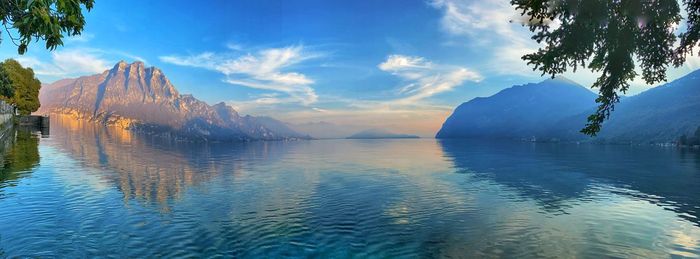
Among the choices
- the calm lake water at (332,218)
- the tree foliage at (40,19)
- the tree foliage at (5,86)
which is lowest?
the calm lake water at (332,218)

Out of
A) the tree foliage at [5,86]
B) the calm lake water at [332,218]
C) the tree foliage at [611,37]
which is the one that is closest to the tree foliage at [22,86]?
the tree foliage at [5,86]

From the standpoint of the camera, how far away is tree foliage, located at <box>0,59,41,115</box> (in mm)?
162050

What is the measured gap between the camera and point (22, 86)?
172m

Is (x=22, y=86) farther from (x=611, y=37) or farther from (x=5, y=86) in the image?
(x=611, y=37)

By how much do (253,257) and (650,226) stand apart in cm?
3616

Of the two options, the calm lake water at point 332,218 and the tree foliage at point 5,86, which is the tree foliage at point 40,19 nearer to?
the calm lake water at point 332,218

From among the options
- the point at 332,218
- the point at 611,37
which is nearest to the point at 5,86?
the point at 332,218

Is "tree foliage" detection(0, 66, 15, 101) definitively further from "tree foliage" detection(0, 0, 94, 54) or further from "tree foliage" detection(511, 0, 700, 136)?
"tree foliage" detection(511, 0, 700, 136)

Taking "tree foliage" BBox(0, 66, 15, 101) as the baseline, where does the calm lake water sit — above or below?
below

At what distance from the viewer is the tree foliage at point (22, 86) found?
16205 cm

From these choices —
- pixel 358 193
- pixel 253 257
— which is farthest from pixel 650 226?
pixel 253 257

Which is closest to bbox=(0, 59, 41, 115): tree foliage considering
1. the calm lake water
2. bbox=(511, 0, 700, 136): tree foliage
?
the calm lake water

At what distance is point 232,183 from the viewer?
63969 millimetres

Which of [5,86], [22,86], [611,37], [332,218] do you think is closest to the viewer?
[611,37]
